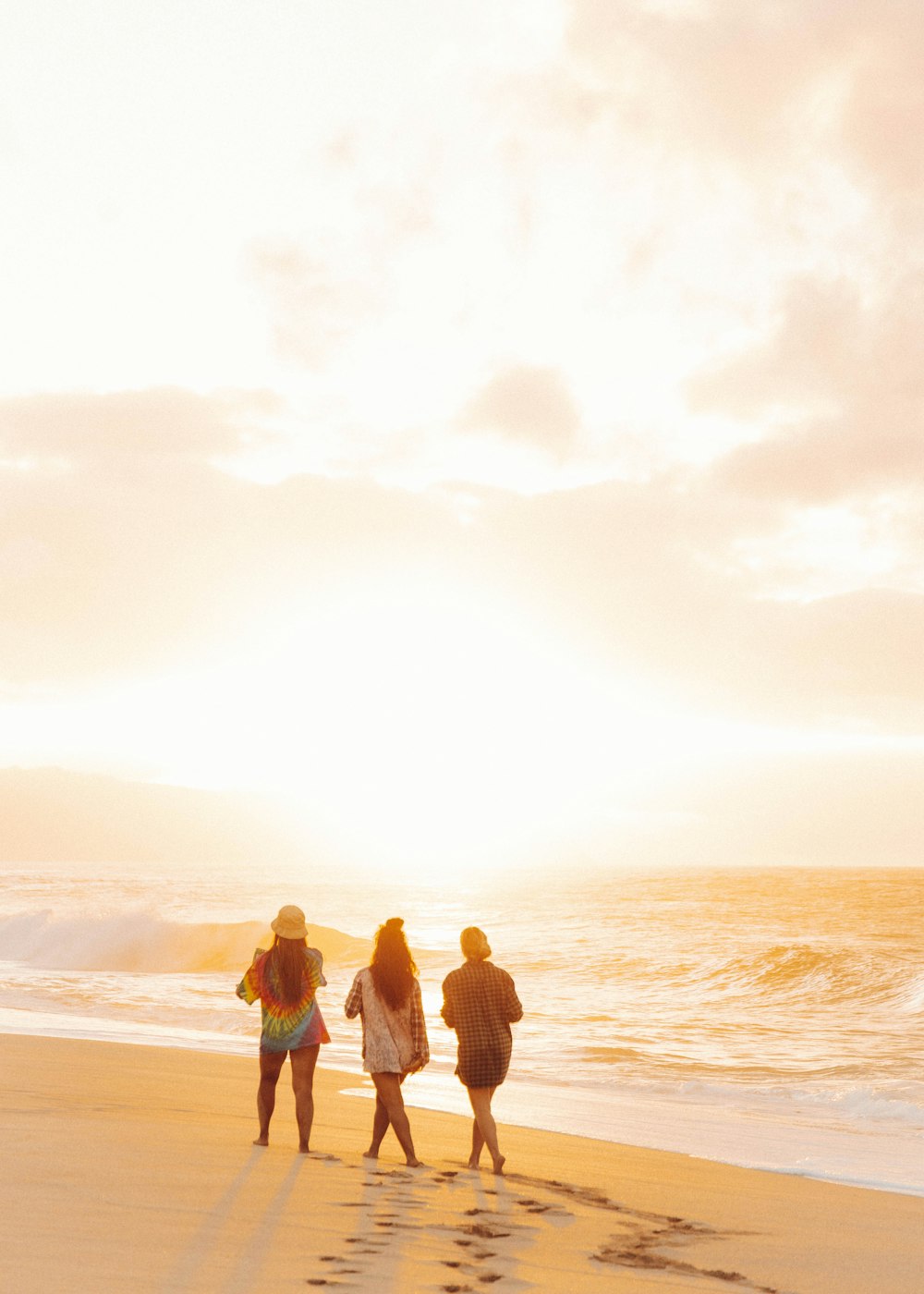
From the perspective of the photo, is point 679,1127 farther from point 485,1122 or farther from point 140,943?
point 140,943

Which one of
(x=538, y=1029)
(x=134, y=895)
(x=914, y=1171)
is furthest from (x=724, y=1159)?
(x=134, y=895)

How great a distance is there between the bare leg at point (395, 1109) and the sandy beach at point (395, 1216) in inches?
5.4

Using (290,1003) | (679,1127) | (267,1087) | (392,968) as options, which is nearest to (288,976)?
(290,1003)

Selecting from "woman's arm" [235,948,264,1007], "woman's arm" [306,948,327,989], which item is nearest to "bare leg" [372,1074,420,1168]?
"woman's arm" [306,948,327,989]

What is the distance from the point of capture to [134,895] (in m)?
65.2

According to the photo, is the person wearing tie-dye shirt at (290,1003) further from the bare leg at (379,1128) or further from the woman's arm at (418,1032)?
the woman's arm at (418,1032)

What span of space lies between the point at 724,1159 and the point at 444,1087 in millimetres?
4150

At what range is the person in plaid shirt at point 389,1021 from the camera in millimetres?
8422

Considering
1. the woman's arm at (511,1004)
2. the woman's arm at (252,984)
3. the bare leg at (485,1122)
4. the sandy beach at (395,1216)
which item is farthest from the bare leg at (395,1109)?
the woman's arm at (252,984)

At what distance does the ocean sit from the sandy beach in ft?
5.57

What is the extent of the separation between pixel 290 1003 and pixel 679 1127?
500 cm

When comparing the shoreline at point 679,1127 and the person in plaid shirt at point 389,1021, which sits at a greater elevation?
the person in plaid shirt at point 389,1021

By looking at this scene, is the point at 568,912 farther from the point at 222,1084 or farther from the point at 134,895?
the point at 222,1084

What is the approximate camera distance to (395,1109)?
836 cm
